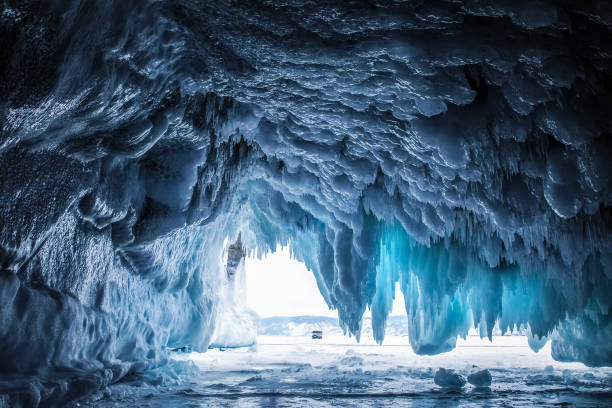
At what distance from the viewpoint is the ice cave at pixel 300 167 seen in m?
2.87

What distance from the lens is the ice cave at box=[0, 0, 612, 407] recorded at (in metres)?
2.87

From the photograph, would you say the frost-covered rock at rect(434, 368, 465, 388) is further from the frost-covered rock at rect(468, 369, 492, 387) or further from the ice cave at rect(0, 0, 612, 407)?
the frost-covered rock at rect(468, 369, 492, 387)

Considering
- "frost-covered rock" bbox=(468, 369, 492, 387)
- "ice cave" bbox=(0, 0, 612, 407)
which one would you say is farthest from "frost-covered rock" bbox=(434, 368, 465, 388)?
"frost-covered rock" bbox=(468, 369, 492, 387)

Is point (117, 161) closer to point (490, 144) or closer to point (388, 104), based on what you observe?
point (388, 104)

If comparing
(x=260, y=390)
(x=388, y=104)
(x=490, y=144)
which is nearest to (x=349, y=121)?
(x=388, y=104)

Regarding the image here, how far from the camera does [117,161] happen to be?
4359 millimetres

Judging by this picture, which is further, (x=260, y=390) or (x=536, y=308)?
(x=536, y=308)

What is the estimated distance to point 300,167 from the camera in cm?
593

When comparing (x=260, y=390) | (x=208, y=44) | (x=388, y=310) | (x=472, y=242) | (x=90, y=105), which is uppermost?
(x=208, y=44)

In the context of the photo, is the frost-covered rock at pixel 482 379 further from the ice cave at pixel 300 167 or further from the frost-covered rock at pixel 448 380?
the frost-covered rock at pixel 448 380

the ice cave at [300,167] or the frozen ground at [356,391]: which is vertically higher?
the ice cave at [300,167]

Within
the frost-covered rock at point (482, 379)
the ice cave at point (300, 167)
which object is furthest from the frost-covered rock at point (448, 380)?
the frost-covered rock at point (482, 379)

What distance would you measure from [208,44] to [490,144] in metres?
2.68

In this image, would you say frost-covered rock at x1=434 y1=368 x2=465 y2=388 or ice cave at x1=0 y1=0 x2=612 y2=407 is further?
frost-covered rock at x1=434 y1=368 x2=465 y2=388
